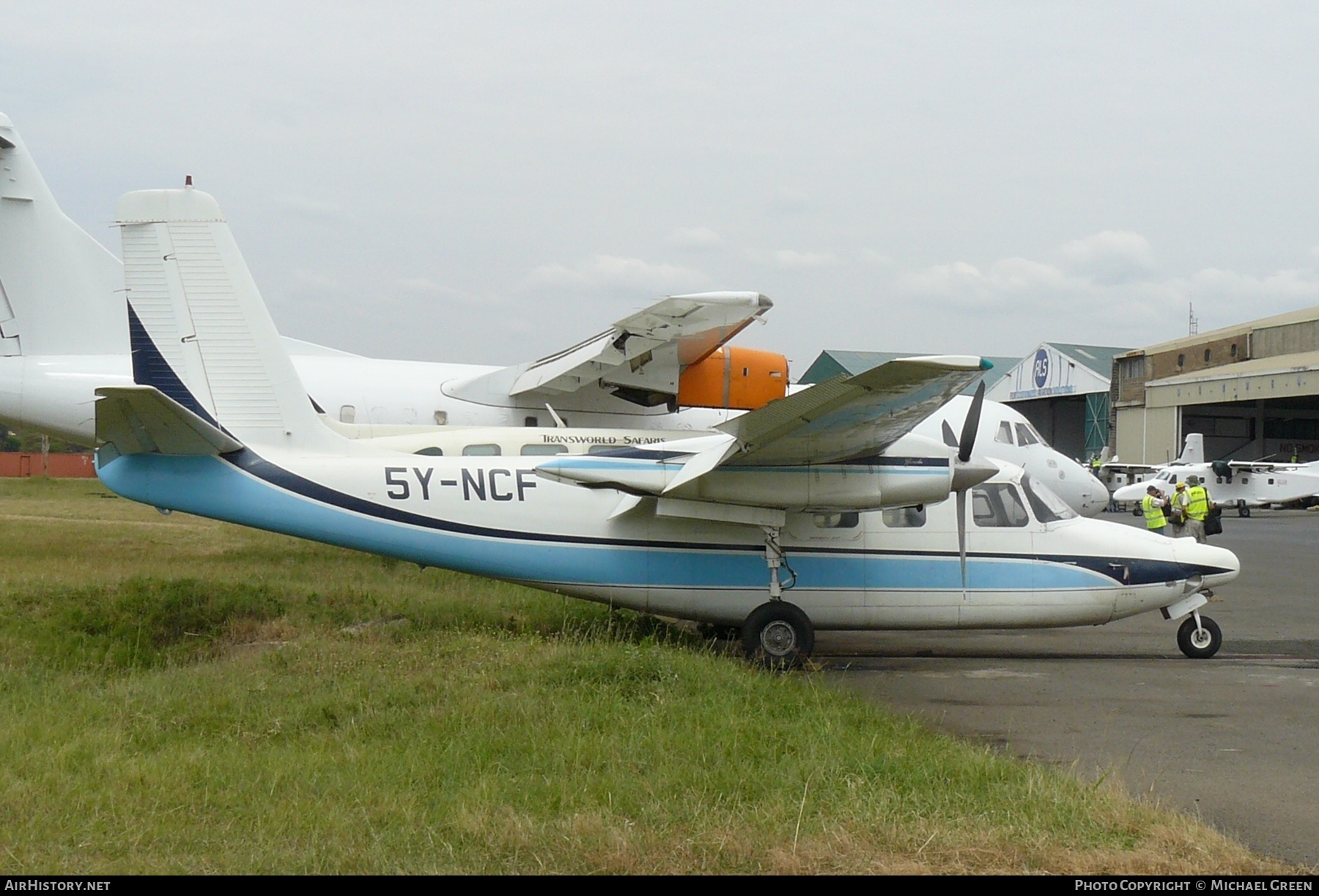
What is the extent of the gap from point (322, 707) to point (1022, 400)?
73249 millimetres

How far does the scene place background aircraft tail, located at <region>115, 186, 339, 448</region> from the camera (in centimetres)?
1078

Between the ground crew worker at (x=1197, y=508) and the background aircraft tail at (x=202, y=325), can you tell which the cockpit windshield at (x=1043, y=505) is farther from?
the ground crew worker at (x=1197, y=508)

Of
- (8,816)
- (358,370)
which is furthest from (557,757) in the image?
(358,370)

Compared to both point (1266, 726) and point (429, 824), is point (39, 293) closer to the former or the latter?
point (429, 824)

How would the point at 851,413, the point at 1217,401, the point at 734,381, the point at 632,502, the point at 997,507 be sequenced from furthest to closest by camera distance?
the point at 1217,401 → the point at 734,381 → the point at 997,507 → the point at 632,502 → the point at 851,413

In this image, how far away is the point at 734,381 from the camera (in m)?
16.4

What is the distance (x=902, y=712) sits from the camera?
30.6ft

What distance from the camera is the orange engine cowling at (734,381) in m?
16.2

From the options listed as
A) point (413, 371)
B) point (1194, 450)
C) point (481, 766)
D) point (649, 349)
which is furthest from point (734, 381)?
point (1194, 450)

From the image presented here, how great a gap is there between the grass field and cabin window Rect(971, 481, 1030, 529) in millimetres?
2694

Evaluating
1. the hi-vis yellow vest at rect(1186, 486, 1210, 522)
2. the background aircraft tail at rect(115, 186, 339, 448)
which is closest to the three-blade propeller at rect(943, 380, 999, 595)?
the background aircraft tail at rect(115, 186, 339, 448)

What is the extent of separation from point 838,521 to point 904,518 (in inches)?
28.3

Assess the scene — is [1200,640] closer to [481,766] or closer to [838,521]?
[838,521]

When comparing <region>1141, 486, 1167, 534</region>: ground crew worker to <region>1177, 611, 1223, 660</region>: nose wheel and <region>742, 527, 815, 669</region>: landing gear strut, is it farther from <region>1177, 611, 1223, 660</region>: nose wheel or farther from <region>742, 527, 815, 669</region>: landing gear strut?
<region>742, 527, 815, 669</region>: landing gear strut
